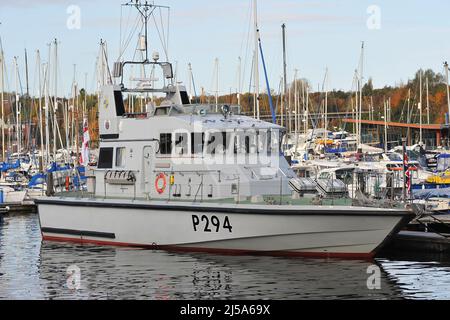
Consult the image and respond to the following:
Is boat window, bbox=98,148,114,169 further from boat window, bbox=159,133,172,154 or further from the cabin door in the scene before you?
boat window, bbox=159,133,172,154

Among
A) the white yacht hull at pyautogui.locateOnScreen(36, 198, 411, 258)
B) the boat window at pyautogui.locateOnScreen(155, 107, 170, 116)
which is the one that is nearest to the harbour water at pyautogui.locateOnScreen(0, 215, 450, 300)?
the white yacht hull at pyautogui.locateOnScreen(36, 198, 411, 258)

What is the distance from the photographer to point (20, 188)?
49.0 metres

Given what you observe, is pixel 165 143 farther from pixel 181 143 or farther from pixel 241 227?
pixel 241 227

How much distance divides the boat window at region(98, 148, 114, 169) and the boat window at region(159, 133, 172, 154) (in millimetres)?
2255

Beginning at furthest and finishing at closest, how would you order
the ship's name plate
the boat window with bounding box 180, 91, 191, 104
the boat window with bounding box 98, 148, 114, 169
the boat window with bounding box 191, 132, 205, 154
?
the boat window with bounding box 180, 91, 191, 104 < the boat window with bounding box 98, 148, 114, 169 < the ship's name plate < the boat window with bounding box 191, 132, 205, 154

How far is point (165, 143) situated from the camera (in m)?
27.9

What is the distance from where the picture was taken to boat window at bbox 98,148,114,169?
96.9ft

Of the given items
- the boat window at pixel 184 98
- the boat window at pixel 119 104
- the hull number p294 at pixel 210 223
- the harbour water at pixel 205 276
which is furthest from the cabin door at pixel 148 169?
the boat window at pixel 184 98

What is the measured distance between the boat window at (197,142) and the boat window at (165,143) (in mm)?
841

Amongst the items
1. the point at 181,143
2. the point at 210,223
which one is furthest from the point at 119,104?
the point at 210,223
